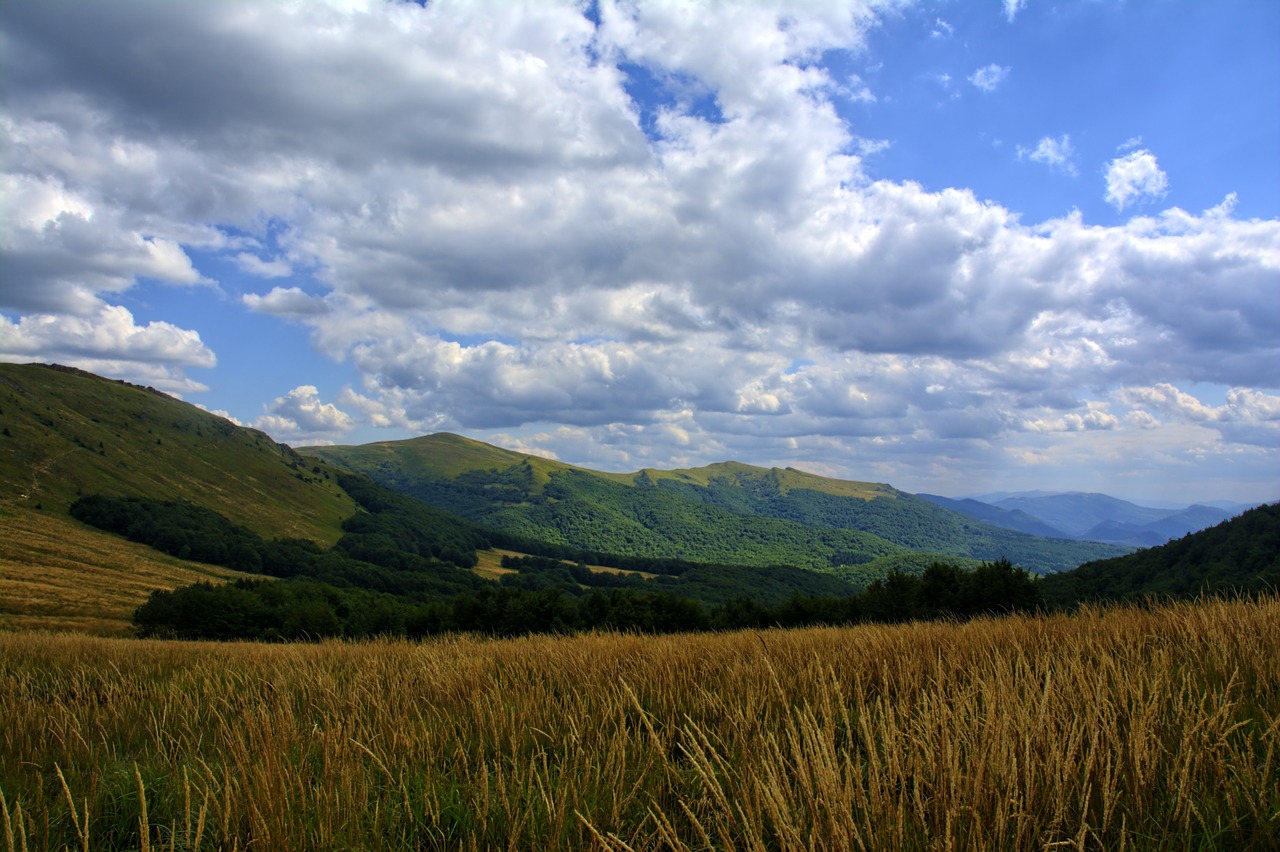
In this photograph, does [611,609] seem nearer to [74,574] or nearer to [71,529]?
[74,574]

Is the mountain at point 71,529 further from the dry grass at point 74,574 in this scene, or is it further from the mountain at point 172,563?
the mountain at point 172,563

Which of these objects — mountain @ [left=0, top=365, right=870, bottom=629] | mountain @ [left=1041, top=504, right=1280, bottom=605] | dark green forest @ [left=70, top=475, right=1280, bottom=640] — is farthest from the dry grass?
mountain @ [left=1041, top=504, right=1280, bottom=605]

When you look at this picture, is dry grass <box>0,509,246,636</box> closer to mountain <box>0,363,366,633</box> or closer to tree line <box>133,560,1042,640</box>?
mountain <box>0,363,366,633</box>

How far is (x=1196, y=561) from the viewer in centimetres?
8750

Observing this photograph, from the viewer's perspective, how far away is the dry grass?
7944 centimetres

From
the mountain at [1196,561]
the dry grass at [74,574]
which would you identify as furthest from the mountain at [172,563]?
the mountain at [1196,561]

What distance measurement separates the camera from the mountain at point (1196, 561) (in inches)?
2968

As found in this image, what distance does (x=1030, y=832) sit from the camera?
2248mm

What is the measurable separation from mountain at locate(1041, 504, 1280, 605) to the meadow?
76370mm

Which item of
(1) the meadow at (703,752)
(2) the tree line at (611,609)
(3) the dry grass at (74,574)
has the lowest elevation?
(3) the dry grass at (74,574)

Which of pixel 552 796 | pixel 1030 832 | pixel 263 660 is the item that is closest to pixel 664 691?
pixel 552 796

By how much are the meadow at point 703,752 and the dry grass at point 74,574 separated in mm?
79033

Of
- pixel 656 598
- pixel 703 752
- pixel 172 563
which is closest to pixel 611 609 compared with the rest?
pixel 656 598

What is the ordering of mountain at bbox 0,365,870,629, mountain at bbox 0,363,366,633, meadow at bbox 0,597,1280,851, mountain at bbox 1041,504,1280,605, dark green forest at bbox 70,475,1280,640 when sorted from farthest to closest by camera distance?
mountain at bbox 0,363,366,633
mountain at bbox 1041,504,1280,605
mountain at bbox 0,365,870,629
dark green forest at bbox 70,475,1280,640
meadow at bbox 0,597,1280,851
